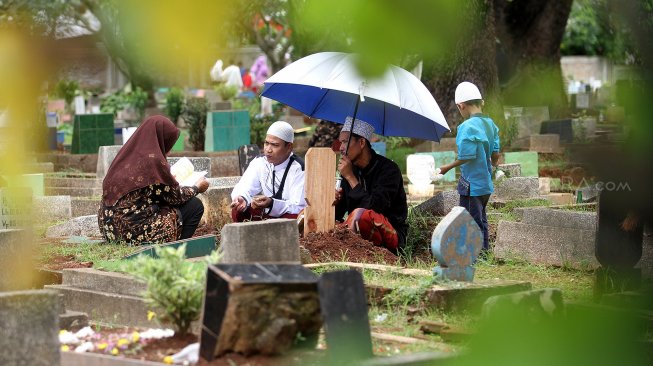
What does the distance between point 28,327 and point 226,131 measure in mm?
12288

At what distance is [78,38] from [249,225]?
4.36 meters

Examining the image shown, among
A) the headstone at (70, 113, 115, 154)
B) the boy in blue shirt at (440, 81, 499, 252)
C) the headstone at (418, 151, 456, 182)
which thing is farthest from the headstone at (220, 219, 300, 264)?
the headstone at (70, 113, 115, 154)

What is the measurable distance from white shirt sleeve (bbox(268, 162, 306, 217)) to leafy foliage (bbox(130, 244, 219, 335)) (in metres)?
3.88

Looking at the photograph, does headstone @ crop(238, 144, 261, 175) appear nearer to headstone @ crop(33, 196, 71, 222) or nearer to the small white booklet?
headstone @ crop(33, 196, 71, 222)

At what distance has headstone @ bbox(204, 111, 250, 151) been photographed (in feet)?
53.9

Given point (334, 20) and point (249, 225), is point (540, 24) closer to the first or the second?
point (249, 225)

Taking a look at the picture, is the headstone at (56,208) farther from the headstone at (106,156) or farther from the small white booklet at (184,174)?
the small white booklet at (184,174)

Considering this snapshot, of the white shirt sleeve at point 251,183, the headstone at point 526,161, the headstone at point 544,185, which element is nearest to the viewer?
the white shirt sleeve at point 251,183

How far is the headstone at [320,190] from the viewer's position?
8.38 m

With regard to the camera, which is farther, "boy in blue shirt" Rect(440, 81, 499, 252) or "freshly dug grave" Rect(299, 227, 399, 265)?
"boy in blue shirt" Rect(440, 81, 499, 252)

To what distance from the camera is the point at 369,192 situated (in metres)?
8.55

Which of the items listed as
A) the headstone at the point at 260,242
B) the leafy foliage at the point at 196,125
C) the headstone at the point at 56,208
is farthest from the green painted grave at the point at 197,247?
the leafy foliage at the point at 196,125

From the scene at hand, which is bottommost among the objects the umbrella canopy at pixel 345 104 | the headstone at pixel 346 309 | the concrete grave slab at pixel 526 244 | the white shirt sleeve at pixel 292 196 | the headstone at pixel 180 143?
the concrete grave slab at pixel 526 244

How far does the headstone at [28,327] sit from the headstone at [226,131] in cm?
1218
